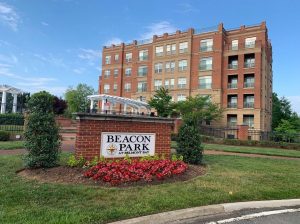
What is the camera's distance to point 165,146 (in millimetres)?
9898

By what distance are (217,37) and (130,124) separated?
39.6 metres

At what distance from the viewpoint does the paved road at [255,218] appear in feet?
16.4

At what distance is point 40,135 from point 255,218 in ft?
18.7

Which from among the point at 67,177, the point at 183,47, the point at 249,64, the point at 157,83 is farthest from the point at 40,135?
the point at 157,83

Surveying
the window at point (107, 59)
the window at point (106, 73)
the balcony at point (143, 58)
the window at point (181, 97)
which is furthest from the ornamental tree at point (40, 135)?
A: the window at point (107, 59)

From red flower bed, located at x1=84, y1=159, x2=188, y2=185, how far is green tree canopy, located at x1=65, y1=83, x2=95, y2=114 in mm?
56045

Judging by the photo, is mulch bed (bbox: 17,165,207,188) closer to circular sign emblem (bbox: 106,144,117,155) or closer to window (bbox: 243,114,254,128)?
circular sign emblem (bbox: 106,144,117,155)

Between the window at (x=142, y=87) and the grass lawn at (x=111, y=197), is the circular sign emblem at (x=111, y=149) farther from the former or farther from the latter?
the window at (x=142, y=87)

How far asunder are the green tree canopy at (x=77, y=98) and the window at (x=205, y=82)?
90.7 feet

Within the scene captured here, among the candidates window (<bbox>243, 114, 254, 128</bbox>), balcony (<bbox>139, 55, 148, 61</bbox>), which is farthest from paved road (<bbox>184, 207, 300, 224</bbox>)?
balcony (<bbox>139, 55, 148, 61</bbox>)

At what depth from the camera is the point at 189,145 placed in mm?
10258

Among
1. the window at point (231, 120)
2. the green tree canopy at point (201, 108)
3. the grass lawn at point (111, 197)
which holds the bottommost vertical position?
the grass lawn at point (111, 197)

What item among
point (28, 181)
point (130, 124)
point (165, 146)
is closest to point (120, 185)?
point (28, 181)

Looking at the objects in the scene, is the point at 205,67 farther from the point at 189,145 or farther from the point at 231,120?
the point at 189,145
